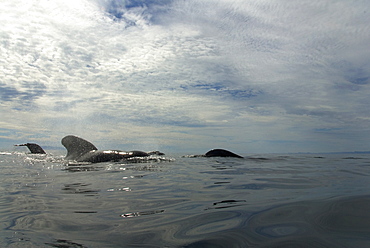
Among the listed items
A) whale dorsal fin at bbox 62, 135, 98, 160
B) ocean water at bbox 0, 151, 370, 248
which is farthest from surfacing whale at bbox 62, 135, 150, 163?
ocean water at bbox 0, 151, 370, 248

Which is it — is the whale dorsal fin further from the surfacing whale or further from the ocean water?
the ocean water

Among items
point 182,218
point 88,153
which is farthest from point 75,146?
point 182,218

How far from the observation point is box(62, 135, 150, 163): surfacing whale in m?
15.6

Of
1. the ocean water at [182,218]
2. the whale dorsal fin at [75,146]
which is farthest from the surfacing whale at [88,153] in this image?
the ocean water at [182,218]

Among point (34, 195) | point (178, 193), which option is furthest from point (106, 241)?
point (34, 195)

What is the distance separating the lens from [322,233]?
2990 millimetres

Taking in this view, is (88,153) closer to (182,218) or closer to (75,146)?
(75,146)

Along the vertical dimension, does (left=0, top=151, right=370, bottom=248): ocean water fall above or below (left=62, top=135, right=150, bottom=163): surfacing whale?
below

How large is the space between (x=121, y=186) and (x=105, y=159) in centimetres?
935

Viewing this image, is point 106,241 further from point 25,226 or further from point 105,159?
point 105,159

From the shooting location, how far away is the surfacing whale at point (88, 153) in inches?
615

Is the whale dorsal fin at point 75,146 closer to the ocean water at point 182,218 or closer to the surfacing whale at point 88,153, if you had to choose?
the surfacing whale at point 88,153

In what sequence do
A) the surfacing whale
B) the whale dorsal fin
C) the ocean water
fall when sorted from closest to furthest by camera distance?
the ocean water, the surfacing whale, the whale dorsal fin

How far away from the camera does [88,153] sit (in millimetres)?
16953
